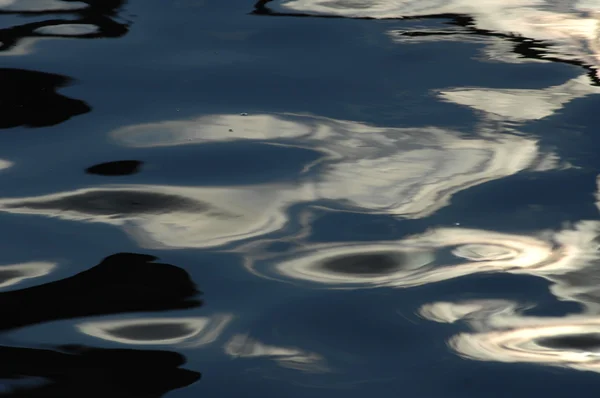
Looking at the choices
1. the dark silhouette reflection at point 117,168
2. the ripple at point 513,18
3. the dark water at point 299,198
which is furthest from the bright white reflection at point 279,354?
the ripple at point 513,18

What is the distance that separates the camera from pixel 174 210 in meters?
1.27

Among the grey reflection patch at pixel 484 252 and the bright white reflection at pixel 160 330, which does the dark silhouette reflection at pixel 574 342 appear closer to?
the grey reflection patch at pixel 484 252

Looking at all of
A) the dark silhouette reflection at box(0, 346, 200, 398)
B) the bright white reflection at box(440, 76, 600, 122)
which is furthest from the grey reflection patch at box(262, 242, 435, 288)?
the bright white reflection at box(440, 76, 600, 122)

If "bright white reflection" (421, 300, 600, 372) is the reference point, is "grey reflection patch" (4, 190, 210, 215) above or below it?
above

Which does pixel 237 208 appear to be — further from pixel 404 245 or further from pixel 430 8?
pixel 430 8

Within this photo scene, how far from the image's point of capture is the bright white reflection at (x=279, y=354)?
3.26ft

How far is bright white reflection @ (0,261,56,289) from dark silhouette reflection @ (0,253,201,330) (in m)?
0.02

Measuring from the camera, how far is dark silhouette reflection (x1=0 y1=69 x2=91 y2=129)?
4.75 feet

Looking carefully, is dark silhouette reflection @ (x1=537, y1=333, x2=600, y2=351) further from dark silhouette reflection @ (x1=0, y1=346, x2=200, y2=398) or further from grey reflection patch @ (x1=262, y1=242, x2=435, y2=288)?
dark silhouette reflection @ (x1=0, y1=346, x2=200, y2=398)

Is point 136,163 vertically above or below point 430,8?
below

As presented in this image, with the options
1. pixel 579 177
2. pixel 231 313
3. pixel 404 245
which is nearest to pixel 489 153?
pixel 579 177

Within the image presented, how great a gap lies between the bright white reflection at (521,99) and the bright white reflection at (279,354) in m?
0.61

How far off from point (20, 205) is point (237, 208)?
0.29 meters

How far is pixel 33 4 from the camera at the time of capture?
1.73 metres
